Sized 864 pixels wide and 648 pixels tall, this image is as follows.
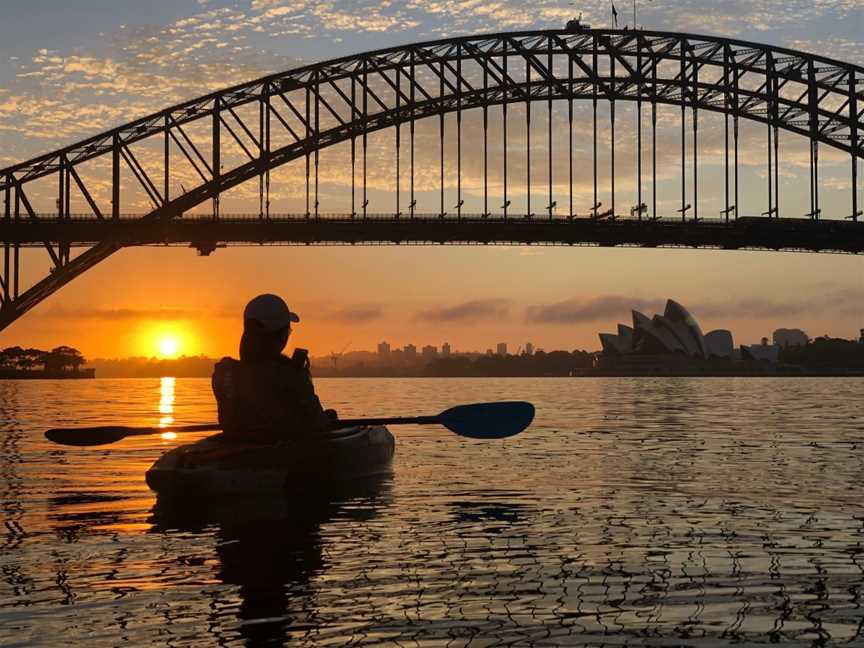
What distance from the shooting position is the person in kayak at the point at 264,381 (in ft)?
43.3

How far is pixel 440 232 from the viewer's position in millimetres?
63688

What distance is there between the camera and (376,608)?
7.93 meters

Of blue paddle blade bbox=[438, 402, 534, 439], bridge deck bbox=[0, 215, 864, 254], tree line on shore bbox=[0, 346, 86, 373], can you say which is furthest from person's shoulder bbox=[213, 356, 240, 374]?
tree line on shore bbox=[0, 346, 86, 373]

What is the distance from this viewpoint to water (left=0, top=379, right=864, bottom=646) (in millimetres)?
7406

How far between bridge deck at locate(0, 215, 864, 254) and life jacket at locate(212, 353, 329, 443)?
46.8 meters

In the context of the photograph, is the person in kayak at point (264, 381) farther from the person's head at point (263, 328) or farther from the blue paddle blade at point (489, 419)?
the blue paddle blade at point (489, 419)

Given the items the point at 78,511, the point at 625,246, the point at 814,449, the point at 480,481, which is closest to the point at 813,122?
the point at 625,246

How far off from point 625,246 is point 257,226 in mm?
19239

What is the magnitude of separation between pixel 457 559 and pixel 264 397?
4360mm

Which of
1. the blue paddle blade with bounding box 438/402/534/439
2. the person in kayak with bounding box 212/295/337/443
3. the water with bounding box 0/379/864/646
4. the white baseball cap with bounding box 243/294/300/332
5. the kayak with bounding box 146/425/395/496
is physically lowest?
the water with bounding box 0/379/864/646

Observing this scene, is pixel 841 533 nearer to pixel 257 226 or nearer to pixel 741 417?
pixel 741 417

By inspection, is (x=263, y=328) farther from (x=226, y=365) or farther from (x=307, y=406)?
(x=307, y=406)

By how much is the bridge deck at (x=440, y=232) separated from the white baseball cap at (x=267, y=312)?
1852 inches

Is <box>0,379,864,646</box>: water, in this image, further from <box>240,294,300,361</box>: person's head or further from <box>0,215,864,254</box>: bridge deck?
<box>0,215,864,254</box>: bridge deck
